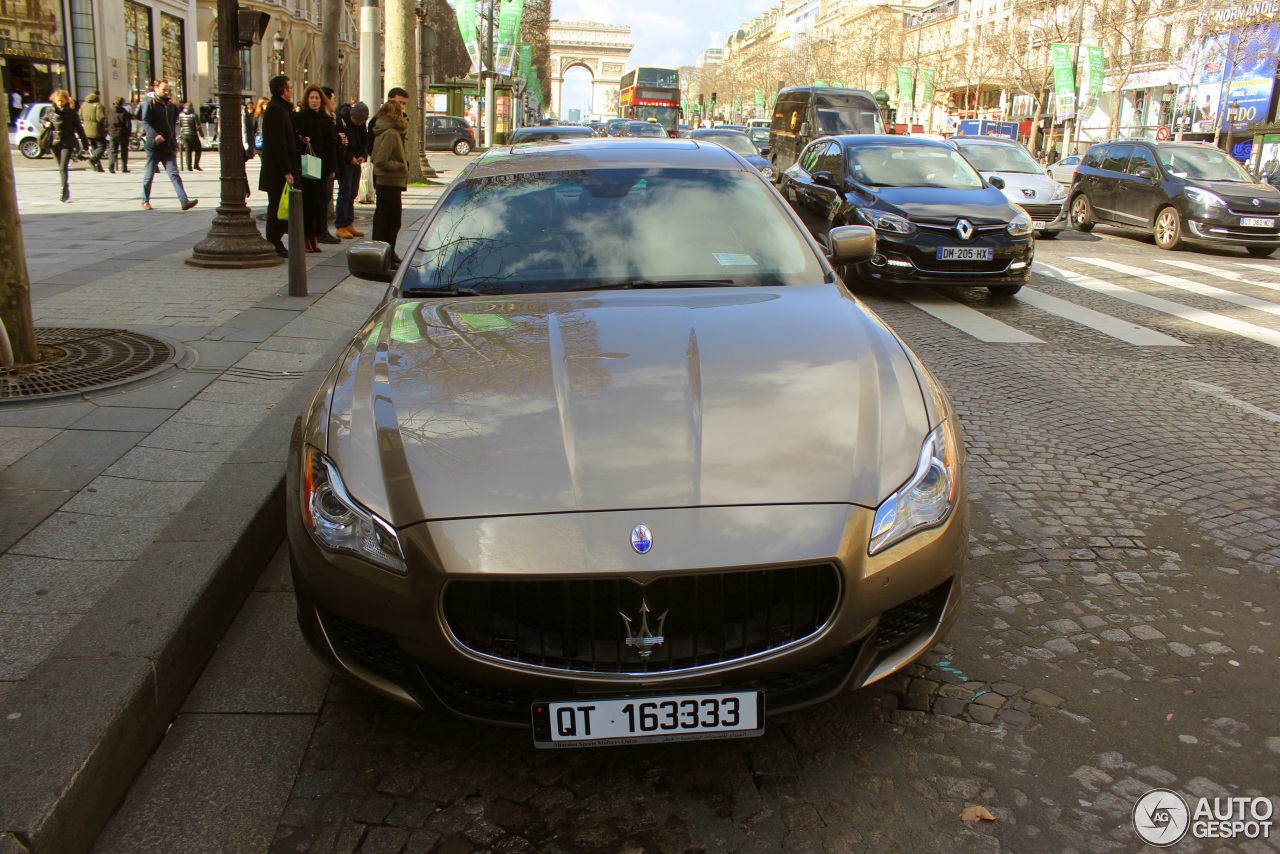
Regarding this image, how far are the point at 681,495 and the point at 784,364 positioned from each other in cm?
73

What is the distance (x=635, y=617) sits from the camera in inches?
95.7

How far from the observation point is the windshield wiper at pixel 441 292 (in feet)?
12.4

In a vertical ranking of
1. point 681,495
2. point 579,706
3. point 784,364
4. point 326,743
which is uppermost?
point 784,364

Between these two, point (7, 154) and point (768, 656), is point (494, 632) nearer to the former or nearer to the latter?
point (768, 656)

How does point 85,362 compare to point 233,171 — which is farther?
point 233,171

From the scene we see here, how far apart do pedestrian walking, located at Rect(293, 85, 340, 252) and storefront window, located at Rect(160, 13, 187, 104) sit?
116 feet

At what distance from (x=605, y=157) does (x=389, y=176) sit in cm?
761

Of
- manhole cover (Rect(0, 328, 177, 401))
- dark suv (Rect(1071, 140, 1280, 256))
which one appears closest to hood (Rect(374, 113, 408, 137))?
manhole cover (Rect(0, 328, 177, 401))

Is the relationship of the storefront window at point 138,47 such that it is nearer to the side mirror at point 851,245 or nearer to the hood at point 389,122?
the hood at point 389,122

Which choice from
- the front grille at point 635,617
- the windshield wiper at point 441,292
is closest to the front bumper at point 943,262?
the windshield wiper at point 441,292

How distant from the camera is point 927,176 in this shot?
37.9 feet

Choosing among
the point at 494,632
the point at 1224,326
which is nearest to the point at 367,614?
the point at 494,632

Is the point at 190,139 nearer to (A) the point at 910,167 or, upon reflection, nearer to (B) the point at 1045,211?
(B) the point at 1045,211

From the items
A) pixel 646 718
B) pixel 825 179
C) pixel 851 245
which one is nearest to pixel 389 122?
pixel 825 179
